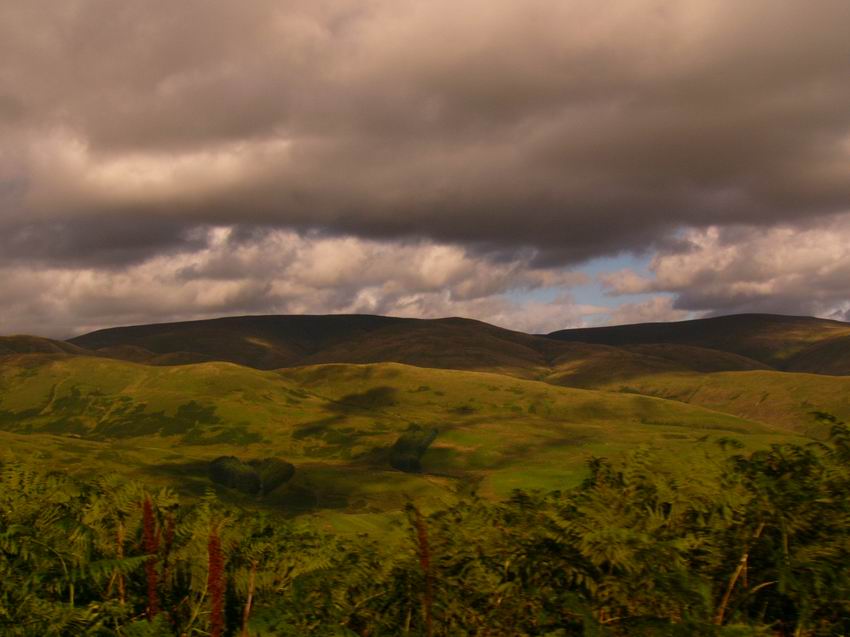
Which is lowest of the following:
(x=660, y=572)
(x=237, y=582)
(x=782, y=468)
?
(x=237, y=582)

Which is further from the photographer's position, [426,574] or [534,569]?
[534,569]

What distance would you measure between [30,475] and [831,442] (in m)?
19.8

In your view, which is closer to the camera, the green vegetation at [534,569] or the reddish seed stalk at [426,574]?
the reddish seed stalk at [426,574]

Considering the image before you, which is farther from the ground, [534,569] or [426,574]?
[426,574]

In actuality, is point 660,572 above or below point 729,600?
above

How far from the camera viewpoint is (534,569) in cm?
1266

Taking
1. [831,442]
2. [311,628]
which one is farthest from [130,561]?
[831,442]

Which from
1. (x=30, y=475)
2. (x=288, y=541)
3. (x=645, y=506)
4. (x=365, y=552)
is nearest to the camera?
(x=645, y=506)

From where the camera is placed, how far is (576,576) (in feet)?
40.1

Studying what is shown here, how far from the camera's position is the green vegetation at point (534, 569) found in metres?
11.2

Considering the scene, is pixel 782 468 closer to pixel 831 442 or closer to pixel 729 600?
pixel 831 442

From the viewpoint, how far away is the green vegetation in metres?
11.2

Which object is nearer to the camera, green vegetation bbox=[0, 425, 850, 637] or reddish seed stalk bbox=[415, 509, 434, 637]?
reddish seed stalk bbox=[415, 509, 434, 637]

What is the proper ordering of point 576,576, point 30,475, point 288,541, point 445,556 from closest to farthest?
point 576,576
point 445,556
point 288,541
point 30,475
